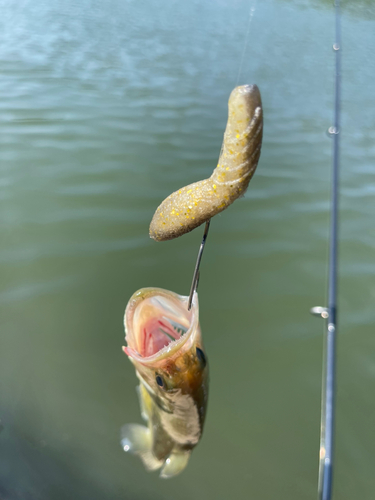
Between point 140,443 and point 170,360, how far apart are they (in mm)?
886

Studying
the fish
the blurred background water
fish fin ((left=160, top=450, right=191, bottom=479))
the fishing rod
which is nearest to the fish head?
the fish

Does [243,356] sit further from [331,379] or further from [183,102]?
[183,102]

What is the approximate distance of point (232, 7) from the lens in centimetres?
1036

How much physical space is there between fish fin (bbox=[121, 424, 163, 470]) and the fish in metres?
0.17

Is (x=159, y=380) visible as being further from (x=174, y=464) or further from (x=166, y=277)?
(x=166, y=277)

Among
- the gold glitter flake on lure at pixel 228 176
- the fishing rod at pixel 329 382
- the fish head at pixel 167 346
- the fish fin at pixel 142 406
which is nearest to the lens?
the gold glitter flake on lure at pixel 228 176

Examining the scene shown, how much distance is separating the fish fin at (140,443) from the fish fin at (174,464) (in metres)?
0.04

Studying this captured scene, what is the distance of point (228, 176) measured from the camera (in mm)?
1023

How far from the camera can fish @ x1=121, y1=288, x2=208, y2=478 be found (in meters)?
1.57

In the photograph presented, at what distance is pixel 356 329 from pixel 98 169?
287 centimetres

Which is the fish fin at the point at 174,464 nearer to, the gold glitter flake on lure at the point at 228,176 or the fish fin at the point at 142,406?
the fish fin at the point at 142,406

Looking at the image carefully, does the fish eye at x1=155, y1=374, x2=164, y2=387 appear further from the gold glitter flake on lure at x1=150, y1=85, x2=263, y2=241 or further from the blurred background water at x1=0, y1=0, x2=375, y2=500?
the blurred background water at x1=0, y1=0, x2=375, y2=500

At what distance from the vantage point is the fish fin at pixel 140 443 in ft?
6.91

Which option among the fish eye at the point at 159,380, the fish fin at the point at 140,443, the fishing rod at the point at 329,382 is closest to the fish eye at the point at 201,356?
the fish eye at the point at 159,380
